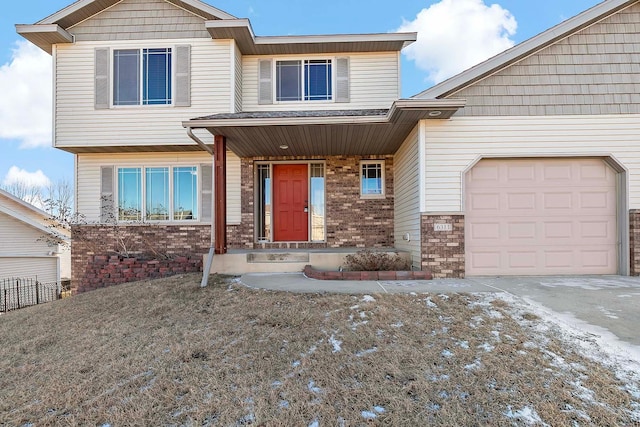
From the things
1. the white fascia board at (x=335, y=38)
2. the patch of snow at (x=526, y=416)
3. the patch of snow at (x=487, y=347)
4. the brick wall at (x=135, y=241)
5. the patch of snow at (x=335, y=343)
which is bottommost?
the patch of snow at (x=526, y=416)

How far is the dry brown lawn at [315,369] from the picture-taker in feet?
8.80

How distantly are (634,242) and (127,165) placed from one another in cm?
1146

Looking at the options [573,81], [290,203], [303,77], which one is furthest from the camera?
[303,77]

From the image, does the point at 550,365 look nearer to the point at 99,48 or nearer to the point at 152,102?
the point at 152,102

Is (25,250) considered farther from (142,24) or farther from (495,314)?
(495,314)

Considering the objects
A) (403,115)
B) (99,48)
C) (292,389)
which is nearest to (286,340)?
(292,389)

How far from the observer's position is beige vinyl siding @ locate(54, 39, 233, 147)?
8.95m

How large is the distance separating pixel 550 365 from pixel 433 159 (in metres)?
4.36

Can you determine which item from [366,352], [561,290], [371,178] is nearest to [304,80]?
[371,178]

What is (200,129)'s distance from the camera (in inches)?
340

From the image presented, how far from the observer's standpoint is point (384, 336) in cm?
384

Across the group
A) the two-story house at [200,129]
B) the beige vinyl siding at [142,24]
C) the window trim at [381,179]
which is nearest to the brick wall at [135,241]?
the two-story house at [200,129]

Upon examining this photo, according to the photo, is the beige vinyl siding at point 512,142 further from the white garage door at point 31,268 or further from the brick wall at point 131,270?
the white garage door at point 31,268

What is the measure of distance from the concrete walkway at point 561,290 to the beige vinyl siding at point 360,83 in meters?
4.74
